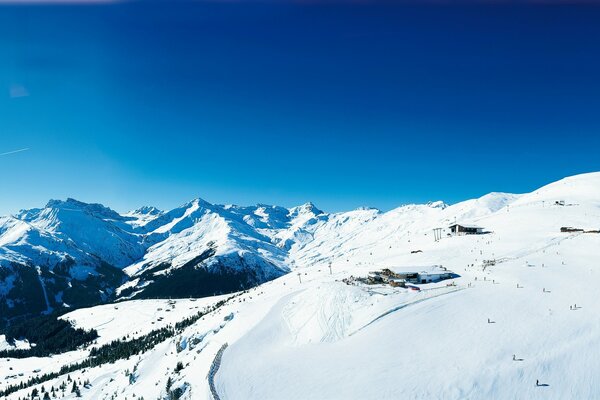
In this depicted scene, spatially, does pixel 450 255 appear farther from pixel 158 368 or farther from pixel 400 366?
pixel 158 368

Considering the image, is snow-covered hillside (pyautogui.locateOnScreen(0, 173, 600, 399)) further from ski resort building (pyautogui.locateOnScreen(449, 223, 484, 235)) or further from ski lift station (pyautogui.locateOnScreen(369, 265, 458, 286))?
ski resort building (pyautogui.locateOnScreen(449, 223, 484, 235))

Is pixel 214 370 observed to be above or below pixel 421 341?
below

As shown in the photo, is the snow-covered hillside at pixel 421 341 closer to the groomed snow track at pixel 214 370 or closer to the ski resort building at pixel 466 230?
the groomed snow track at pixel 214 370

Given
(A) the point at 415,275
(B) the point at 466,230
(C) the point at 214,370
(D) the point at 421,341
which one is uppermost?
(B) the point at 466,230

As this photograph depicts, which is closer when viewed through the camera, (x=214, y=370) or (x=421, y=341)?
(x=421, y=341)

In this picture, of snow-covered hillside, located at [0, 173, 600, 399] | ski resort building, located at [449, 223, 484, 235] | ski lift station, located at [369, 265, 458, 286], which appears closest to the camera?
snow-covered hillside, located at [0, 173, 600, 399]

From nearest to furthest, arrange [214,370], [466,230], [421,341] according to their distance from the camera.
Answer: [421,341] < [214,370] < [466,230]

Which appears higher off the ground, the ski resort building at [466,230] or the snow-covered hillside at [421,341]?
the ski resort building at [466,230]

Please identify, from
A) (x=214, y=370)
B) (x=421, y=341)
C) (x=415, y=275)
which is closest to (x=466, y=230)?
(x=415, y=275)

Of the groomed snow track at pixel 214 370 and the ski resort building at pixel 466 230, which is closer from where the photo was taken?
the groomed snow track at pixel 214 370

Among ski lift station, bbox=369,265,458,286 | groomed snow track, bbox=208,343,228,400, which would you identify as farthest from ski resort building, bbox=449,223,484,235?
groomed snow track, bbox=208,343,228,400

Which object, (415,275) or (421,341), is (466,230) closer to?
(415,275)

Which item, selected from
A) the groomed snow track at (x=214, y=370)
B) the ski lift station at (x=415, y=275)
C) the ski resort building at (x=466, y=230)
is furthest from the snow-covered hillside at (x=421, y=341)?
the ski resort building at (x=466, y=230)

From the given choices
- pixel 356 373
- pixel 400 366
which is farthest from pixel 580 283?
pixel 356 373
